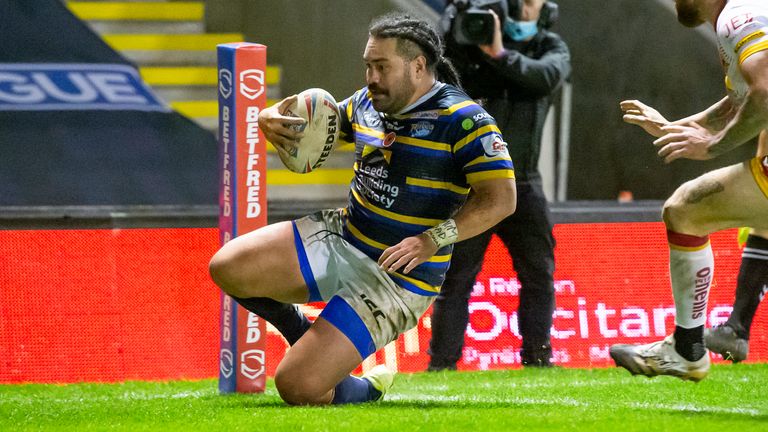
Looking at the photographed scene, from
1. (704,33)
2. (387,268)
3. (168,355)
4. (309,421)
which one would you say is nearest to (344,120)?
(387,268)

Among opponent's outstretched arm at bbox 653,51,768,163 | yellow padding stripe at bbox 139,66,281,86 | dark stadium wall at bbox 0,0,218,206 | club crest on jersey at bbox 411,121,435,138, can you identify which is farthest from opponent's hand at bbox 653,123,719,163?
yellow padding stripe at bbox 139,66,281,86

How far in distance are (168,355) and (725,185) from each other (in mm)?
2838

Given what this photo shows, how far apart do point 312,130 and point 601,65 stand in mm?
4252

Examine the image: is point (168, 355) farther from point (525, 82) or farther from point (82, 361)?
point (525, 82)

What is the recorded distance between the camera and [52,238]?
6027 millimetres

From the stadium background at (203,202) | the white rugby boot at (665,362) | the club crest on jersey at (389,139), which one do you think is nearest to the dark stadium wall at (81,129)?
the stadium background at (203,202)

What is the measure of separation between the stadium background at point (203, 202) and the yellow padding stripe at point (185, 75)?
0.06 feet

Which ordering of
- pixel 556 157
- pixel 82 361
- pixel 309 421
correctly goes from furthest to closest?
pixel 556 157
pixel 82 361
pixel 309 421

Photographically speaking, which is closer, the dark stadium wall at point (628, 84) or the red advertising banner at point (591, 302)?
the red advertising banner at point (591, 302)

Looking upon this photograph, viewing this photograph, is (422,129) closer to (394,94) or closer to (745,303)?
(394,94)

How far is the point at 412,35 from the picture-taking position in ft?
15.4

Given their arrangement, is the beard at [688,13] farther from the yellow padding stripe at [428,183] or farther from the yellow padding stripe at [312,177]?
the yellow padding stripe at [312,177]

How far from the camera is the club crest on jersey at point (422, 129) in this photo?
Result: 4.70 meters

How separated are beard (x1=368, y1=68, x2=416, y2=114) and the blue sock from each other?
3.43 ft
